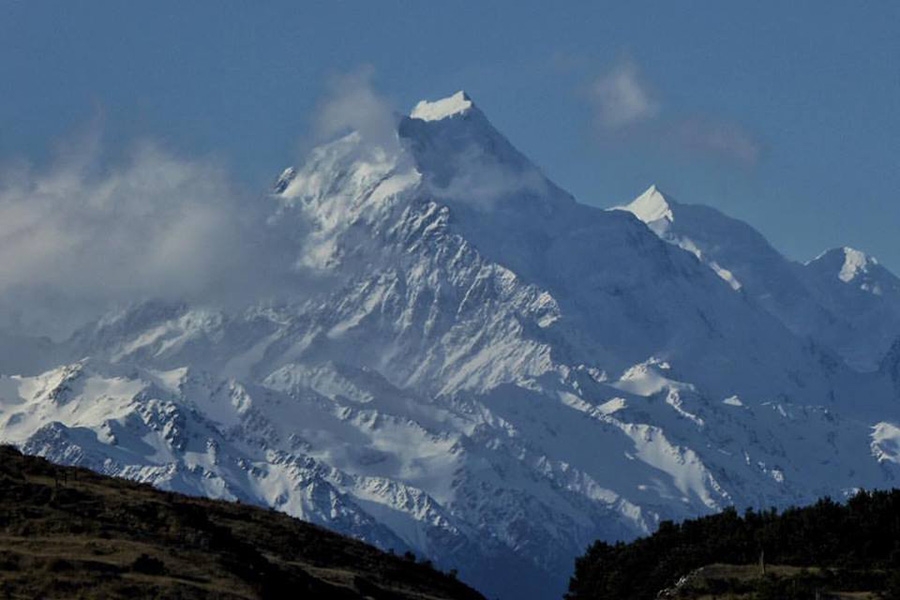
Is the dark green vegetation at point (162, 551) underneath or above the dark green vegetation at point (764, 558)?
underneath

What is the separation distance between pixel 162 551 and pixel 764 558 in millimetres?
34012

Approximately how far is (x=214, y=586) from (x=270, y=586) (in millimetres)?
2670

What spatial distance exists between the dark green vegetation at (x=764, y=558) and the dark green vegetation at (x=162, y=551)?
11333mm

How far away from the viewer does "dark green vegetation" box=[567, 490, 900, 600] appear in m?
96.3

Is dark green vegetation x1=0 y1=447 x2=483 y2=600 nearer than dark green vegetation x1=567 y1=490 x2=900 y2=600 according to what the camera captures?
Yes

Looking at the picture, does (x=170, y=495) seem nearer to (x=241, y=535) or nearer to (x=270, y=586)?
(x=241, y=535)

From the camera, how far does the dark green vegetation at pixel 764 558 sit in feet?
316

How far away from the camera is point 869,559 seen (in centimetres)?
10406

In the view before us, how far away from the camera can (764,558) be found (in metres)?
107

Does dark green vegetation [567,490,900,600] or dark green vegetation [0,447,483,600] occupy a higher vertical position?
dark green vegetation [567,490,900,600]

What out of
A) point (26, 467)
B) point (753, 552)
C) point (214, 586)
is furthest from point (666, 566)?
point (214, 586)

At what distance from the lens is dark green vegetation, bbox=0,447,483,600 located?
7712 cm

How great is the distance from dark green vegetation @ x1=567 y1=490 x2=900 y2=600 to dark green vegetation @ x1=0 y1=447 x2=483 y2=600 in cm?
1133

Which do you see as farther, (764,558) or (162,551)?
(764,558)
